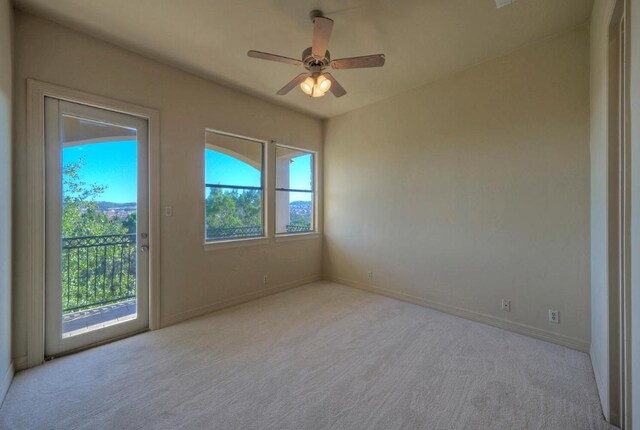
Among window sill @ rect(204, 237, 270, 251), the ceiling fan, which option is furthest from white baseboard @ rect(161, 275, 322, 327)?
the ceiling fan

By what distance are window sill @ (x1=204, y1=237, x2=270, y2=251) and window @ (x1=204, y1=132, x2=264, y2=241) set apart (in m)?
0.08

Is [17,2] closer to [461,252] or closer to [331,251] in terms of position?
[331,251]

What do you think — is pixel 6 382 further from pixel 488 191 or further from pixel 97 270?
pixel 488 191

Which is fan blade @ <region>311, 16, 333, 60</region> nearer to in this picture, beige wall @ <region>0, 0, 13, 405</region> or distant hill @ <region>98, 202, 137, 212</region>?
beige wall @ <region>0, 0, 13, 405</region>

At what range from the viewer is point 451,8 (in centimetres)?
229

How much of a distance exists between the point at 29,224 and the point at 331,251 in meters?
3.83

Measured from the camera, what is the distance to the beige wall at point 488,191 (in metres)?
2.62

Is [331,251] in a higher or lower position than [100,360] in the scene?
higher

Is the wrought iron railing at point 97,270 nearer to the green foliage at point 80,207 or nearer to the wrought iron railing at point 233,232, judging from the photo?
the green foliage at point 80,207

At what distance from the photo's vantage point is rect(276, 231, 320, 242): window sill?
175 inches

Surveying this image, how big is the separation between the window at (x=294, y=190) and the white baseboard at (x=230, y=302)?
2.91ft

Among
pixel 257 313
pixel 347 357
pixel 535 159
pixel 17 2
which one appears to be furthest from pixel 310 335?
pixel 17 2

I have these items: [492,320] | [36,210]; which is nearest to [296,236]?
[492,320]

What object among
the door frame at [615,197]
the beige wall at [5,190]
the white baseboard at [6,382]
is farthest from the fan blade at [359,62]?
the white baseboard at [6,382]
